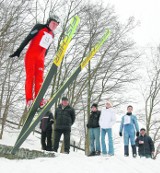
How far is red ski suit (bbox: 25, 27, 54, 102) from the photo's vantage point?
16.1ft

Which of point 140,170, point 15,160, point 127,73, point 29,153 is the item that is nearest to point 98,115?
point 140,170

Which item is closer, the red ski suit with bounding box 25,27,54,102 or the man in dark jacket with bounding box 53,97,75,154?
the red ski suit with bounding box 25,27,54,102

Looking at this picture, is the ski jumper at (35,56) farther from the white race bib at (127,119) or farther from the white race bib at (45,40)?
the white race bib at (127,119)

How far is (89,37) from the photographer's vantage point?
58.1 feet

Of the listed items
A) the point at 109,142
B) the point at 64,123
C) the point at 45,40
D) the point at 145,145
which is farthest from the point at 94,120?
the point at 45,40

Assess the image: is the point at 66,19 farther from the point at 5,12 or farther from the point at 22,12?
the point at 5,12

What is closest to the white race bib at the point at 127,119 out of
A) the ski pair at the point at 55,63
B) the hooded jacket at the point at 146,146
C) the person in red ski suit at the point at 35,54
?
the hooded jacket at the point at 146,146

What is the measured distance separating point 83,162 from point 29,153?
98 cm

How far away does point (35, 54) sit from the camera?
498cm

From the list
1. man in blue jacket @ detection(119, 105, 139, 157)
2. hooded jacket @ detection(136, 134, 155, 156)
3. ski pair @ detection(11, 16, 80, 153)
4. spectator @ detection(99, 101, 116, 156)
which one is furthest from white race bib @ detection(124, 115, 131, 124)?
ski pair @ detection(11, 16, 80, 153)

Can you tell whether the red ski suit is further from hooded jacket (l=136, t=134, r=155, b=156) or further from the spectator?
hooded jacket (l=136, t=134, r=155, b=156)

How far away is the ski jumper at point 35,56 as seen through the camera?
4926 mm

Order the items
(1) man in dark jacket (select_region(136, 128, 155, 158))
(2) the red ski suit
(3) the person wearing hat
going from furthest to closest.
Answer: (1) man in dark jacket (select_region(136, 128, 155, 158)) → (3) the person wearing hat → (2) the red ski suit

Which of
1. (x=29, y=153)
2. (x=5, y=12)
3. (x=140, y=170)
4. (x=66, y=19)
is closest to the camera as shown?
(x=29, y=153)
